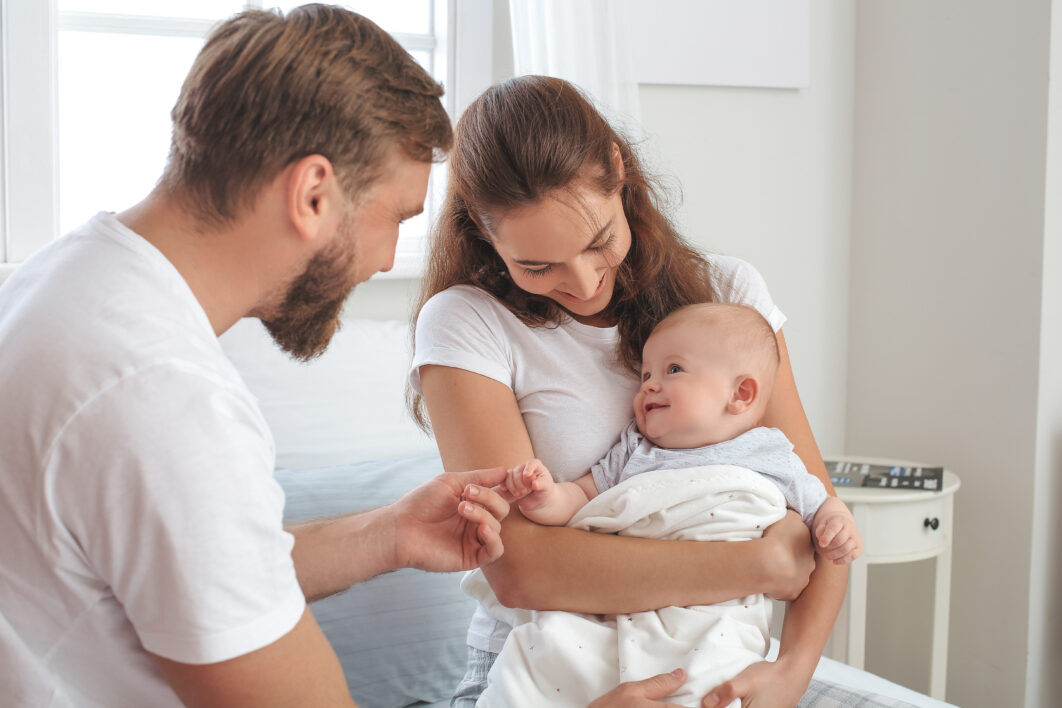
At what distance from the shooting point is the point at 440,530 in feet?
4.37

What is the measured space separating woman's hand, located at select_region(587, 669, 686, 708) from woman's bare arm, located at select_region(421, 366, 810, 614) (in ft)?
0.37

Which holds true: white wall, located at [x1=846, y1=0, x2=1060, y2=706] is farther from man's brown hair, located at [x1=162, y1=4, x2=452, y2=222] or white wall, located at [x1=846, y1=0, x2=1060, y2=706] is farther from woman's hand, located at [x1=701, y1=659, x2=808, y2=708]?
man's brown hair, located at [x1=162, y1=4, x2=452, y2=222]

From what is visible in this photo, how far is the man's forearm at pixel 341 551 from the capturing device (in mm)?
1264

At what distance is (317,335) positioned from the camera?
1.21 metres

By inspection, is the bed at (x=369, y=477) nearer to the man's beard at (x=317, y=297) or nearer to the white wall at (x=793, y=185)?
the man's beard at (x=317, y=297)

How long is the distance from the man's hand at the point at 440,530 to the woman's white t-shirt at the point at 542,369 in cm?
16

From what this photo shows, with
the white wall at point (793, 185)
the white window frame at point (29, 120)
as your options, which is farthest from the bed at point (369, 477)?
the white wall at point (793, 185)

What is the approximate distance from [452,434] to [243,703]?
1.84ft

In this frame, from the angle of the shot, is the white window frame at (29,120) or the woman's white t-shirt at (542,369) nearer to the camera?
the woman's white t-shirt at (542,369)

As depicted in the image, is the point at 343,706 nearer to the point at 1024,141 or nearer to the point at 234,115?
the point at 234,115

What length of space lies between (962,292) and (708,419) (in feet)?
4.84

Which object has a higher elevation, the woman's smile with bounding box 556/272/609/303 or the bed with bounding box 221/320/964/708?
the woman's smile with bounding box 556/272/609/303

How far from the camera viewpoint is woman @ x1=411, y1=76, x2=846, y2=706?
1.26m

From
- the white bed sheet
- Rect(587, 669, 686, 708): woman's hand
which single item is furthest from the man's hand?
the white bed sheet
